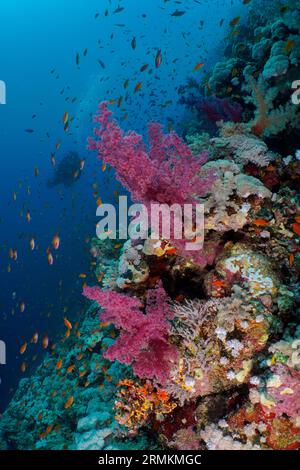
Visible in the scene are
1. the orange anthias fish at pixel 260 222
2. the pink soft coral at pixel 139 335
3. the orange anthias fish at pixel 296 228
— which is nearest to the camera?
the pink soft coral at pixel 139 335

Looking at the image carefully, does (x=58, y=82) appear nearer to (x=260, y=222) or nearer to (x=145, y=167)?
(x=145, y=167)

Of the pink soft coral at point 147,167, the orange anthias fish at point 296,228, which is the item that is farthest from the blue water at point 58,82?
the orange anthias fish at point 296,228

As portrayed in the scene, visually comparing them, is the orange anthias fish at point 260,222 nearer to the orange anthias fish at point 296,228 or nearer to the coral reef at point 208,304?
the coral reef at point 208,304

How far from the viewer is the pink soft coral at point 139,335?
11.9ft

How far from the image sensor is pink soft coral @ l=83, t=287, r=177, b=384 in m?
3.62

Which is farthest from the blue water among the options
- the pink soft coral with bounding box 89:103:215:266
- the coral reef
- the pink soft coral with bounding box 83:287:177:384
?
the pink soft coral with bounding box 89:103:215:266

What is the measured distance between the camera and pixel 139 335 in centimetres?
369

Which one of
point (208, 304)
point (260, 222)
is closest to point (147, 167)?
point (260, 222)

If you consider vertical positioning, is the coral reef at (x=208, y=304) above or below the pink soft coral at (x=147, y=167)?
below

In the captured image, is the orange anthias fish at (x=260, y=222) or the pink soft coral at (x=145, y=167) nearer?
the pink soft coral at (x=145, y=167)

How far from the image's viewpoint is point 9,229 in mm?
59156

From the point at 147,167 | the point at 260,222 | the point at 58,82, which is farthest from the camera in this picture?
the point at 58,82

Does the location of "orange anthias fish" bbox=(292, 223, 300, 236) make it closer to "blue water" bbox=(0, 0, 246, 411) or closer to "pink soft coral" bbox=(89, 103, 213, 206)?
"pink soft coral" bbox=(89, 103, 213, 206)

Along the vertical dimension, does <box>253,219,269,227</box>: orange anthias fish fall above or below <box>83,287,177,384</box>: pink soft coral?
above
